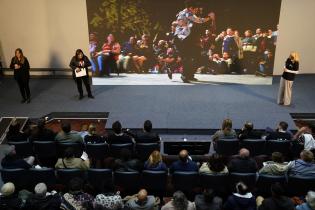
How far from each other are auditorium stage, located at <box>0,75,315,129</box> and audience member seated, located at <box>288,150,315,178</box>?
290cm

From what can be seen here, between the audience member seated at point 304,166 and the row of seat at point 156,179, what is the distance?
Answer: 80 mm

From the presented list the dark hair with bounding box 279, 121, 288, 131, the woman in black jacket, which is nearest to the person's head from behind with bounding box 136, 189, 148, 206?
the dark hair with bounding box 279, 121, 288, 131

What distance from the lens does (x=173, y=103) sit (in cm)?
983

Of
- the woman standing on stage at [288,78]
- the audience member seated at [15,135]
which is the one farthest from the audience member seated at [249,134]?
the audience member seated at [15,135]

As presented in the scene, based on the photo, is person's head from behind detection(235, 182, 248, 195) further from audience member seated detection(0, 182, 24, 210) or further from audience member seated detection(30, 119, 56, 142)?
audience member seated detection(30, 119, 56, 142)

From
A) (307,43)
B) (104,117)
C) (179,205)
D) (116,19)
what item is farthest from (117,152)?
(307,43)

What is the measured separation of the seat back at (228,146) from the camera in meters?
6.92

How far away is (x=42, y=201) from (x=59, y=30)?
7.27m

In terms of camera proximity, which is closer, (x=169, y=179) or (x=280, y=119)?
(x=169, y=179)

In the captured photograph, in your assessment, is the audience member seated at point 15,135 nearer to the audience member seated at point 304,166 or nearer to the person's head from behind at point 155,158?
the person's head from behind at point 155,158

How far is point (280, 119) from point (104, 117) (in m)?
3.79

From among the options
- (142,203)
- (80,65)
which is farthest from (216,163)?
(80,65)

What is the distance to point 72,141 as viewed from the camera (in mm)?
6941

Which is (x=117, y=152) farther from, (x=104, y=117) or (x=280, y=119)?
(x=280, y=119)
